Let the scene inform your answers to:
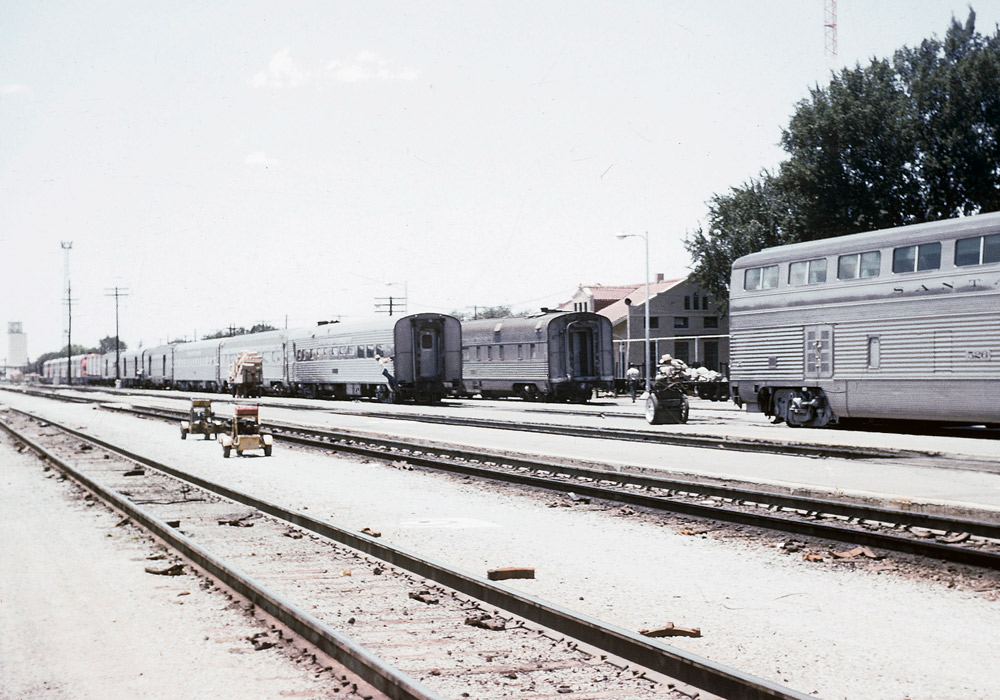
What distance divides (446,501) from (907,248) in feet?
42.6

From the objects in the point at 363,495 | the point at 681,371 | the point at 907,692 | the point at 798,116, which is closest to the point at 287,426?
the point at 681,371

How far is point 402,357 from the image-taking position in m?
42.0

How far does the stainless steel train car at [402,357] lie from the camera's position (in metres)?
42.1

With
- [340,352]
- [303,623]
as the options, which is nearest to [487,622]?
[303,623]

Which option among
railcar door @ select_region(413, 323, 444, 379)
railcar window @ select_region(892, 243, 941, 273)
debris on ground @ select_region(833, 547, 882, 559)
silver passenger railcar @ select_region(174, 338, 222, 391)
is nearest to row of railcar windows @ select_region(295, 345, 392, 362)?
railcar door @ select_region(413, 323, 444, 379)

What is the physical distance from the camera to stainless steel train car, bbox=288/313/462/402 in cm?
4207

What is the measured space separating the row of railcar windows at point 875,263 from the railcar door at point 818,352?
117 cm

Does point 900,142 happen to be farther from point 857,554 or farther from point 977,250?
point 857,554

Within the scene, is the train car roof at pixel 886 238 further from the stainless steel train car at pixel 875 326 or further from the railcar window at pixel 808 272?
the railcar window at pixel 808 272

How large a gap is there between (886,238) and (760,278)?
3.96 meters

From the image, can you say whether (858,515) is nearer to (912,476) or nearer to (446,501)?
(912,476)

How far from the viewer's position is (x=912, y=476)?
14.4 meters

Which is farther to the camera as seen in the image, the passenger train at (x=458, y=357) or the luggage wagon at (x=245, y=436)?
the passenger train at (x=458, y=357)

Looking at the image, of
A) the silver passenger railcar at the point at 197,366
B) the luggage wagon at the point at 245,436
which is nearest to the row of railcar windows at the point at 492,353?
the luggage wagon at the point at 245,436
